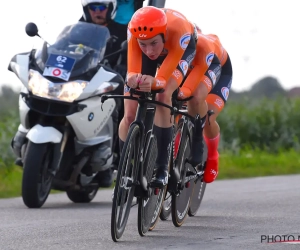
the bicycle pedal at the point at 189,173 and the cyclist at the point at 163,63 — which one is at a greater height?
the cyclist at the point at 163,63

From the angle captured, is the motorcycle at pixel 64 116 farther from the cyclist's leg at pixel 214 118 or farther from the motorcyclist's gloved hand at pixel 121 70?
the cyclist's leg at pixel 214 118

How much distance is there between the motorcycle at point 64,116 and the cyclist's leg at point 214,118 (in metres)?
1.17

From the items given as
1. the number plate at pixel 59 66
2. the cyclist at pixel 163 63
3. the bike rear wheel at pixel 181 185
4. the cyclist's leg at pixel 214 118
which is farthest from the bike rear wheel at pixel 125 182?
the number plate at pixel 59 66

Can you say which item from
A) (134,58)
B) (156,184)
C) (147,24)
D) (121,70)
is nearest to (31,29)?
(121,70)

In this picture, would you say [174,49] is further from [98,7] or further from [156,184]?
[98,7]

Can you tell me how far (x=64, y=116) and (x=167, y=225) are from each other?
2.04 m

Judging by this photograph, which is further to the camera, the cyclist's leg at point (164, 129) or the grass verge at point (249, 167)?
the grass verge at point (249, 167)

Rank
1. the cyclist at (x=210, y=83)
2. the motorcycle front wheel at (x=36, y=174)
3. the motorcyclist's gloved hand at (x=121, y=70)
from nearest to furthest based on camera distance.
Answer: the cyclist at (x=210, y=83), the motorcycle front wheel at (x=36, y=174), the motorcyclist's gloved hand at (x=121, y=70)

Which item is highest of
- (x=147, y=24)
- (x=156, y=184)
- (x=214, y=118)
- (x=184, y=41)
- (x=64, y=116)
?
(x=147, y=24)

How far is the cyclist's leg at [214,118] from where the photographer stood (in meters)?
9.96

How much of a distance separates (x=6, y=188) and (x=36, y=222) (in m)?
4.48

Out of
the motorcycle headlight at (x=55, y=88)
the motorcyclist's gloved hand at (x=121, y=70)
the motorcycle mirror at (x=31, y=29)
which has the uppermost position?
the motorcycle mirror at (x=31, y=29)

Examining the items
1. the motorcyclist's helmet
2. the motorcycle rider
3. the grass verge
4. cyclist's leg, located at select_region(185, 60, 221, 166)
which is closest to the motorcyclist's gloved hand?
the motorcycle rider

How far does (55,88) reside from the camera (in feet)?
34.2
